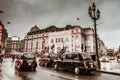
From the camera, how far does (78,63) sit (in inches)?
592

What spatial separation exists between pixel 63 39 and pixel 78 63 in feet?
273

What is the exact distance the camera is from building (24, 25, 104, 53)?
9419 cm

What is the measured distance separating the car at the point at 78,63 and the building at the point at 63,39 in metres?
68.3

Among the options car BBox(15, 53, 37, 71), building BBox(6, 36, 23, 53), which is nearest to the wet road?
car BBox(15, 53, 37, 71)

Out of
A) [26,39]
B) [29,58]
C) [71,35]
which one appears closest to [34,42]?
[26,39]

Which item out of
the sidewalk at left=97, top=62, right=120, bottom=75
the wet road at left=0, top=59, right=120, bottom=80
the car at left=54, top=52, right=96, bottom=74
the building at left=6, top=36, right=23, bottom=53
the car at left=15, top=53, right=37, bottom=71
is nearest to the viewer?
the wet road at left=0, top=59, right=120, bottom=80

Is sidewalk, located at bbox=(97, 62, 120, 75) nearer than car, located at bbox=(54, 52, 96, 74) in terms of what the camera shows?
No

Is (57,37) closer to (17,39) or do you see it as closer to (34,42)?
(34,42)

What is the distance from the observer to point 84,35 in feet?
329

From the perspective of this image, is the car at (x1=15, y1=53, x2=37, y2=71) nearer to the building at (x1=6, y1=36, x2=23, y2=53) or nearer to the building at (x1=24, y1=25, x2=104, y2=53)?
the building at (x1=24, y1=25, x2=104, y2=53)

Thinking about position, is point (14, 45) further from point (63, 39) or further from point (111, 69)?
point (111, 69)

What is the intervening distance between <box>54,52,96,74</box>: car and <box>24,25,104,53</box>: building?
68273 mm

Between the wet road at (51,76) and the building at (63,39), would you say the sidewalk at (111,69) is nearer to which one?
the wet road at (51,76)

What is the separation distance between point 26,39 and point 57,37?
A: 28.6 metres
